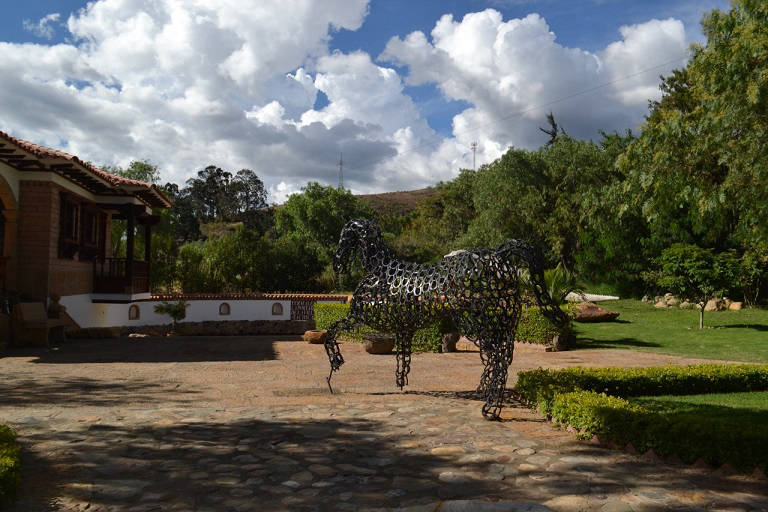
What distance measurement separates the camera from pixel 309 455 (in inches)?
202

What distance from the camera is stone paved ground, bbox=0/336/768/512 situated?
13.5 ft

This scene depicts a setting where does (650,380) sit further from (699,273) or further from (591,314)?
(591,314)

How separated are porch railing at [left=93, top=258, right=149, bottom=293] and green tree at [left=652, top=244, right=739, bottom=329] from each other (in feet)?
54.2

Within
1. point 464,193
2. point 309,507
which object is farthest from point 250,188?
point 309,507

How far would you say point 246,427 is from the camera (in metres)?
6.08

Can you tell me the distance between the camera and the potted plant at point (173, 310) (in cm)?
2067

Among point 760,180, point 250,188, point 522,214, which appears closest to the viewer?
point 760,180

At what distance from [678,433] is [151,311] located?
19.0m

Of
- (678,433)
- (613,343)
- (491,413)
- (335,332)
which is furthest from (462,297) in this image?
(613,343)

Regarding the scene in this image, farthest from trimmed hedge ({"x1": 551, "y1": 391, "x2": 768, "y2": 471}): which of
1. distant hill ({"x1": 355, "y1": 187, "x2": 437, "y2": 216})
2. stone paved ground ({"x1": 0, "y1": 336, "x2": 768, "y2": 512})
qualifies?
distant hill ({"x1": 355, "y1": 187, "x2": 437, "y2": 216})

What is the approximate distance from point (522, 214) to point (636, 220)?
19.7 ft

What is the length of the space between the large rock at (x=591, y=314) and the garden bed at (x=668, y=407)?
10.2 metres

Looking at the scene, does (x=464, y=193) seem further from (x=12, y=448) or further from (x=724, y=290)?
(x=12, y=448)

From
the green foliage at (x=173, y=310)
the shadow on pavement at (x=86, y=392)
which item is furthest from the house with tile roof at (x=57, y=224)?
the shadow on pavement at (x=86, y=392)
